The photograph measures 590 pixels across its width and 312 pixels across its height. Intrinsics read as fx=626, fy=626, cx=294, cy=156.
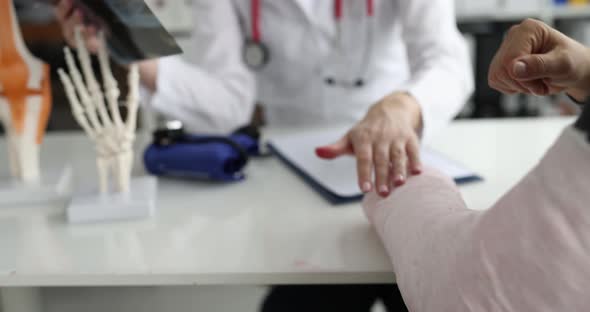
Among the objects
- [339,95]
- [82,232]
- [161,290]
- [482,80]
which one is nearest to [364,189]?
[82,232]

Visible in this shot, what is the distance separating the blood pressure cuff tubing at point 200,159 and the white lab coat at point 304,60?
22 cm

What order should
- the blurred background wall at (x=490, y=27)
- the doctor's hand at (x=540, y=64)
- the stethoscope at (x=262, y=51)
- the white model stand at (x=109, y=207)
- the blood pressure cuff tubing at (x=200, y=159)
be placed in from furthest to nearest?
the blurred background wall at (x=490, y=27) < the stethoscope at (x=262, y=51) < the blood pressure cuff tubing at (x=200, y=159) < the white model stand at (x=109, y=207) < the doctor's hand at (x=540, y=64)

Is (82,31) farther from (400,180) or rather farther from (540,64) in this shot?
(540,64)

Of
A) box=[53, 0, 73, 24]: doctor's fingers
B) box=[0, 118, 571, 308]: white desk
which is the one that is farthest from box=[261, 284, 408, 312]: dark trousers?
box=[53, 0, 73, 24]: doctor's fingers

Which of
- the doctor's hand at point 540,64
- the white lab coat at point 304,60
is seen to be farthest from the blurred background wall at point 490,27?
the doctor's hand at point 540,64

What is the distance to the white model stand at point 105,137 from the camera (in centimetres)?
80

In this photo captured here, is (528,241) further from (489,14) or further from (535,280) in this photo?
(489,14)

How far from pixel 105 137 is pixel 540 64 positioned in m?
0.55

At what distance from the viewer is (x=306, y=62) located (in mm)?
1308

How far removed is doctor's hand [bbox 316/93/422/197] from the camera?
0.72 m

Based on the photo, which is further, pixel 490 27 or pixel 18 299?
pixel 490 27

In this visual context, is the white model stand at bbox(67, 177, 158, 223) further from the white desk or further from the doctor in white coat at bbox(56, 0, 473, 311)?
the doctor in white coat at bbox(56, 0, 473, 311)

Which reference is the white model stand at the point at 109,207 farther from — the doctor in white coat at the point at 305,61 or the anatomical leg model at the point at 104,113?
the doctor in white coat at the point at 305,61

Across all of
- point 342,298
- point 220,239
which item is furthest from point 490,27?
point 220,239
